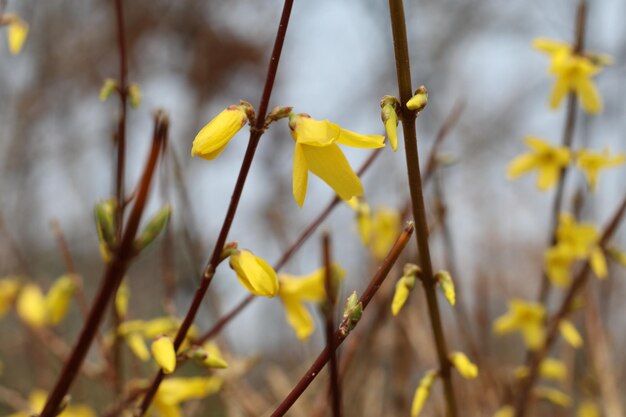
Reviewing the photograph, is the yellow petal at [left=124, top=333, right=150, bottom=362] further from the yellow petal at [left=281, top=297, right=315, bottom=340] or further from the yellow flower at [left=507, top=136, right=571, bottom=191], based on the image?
the yellow flower at [left=507, top=136, right=571, bottom=191]

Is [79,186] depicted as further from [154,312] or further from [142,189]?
[142,189]

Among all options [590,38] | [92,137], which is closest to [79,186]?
[92,137]

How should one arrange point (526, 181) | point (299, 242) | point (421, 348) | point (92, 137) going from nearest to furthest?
1. point (299, 242)
2. point (421, 348)
3. point (526, 181)
4. point (92, 137)

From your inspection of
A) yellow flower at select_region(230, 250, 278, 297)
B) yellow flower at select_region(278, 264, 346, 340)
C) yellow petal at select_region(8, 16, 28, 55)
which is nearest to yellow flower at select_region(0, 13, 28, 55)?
yellow petal at select_region(8, 16, 28, 55)

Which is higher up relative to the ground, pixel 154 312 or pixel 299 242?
pixel 299 242

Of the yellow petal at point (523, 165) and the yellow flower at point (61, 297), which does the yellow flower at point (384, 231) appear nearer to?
the yellow petal at point (523, 165)

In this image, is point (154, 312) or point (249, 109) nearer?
point (249, 109)

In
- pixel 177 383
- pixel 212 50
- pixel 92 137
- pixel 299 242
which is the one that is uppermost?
pixel 212 50

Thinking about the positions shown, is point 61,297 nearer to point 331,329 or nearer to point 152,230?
point 152,230
